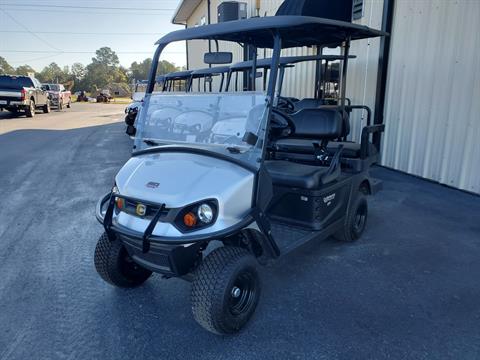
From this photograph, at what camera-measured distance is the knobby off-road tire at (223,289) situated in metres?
2.08

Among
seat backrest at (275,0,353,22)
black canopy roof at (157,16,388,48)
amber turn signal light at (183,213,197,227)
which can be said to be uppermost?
seat backrest at (275,0,353,22)

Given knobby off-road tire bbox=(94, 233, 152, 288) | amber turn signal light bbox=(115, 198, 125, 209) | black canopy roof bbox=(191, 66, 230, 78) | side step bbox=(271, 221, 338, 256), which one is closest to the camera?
amber turn signal light bbox=(115, 198, 125, 209)

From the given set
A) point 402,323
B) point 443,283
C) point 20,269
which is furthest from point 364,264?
point 20,269

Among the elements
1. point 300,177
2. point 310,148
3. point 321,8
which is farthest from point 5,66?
point 300,177

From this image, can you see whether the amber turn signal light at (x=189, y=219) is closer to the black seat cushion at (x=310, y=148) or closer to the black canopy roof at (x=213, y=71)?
the black seat cushion at (x=310, y=148)

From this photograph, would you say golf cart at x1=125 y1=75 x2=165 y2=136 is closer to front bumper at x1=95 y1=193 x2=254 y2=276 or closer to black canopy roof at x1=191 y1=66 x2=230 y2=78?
black canopy roof at x1=191 y1=66 x2=230 y2=78

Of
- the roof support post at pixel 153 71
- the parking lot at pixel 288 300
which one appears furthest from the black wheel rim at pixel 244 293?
the roof support post at pixel 153 71

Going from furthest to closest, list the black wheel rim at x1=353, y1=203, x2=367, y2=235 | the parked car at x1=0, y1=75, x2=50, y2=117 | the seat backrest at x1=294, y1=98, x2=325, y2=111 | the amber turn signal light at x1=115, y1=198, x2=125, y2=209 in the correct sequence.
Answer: the parked car at x1=0, y1=75, x2=50, y2=117 → the seat backrest at x1=294, y1=98, x2=325, y2=111 → the black wheel rim at x1=353, y1=203, x2=367, y2=235 → the amber turn signal light at x1=115, y1=198, x2=125, y2=209

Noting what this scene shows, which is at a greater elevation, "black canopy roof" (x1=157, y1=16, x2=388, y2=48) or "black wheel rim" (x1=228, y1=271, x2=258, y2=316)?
"black canopy roof" (x1=157, y1=16, x2=388, y2=48)

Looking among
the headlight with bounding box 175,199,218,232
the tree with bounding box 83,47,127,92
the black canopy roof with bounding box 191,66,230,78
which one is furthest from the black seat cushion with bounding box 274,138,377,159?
the tree with bounding box 83,47,127,92

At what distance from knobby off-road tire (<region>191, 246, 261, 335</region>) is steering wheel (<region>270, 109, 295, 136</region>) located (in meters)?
0.94

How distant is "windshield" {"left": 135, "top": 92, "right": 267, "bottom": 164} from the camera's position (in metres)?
2.46

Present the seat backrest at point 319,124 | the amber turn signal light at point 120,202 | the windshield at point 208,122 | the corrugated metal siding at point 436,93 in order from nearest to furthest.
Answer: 1. the amber turn signal light at point 120,202
2. the windshield at point 208,122
3. the seat backrest at point 319,124
4. the corrugated metal siding at point 436,93

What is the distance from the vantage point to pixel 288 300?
2.66 metres
